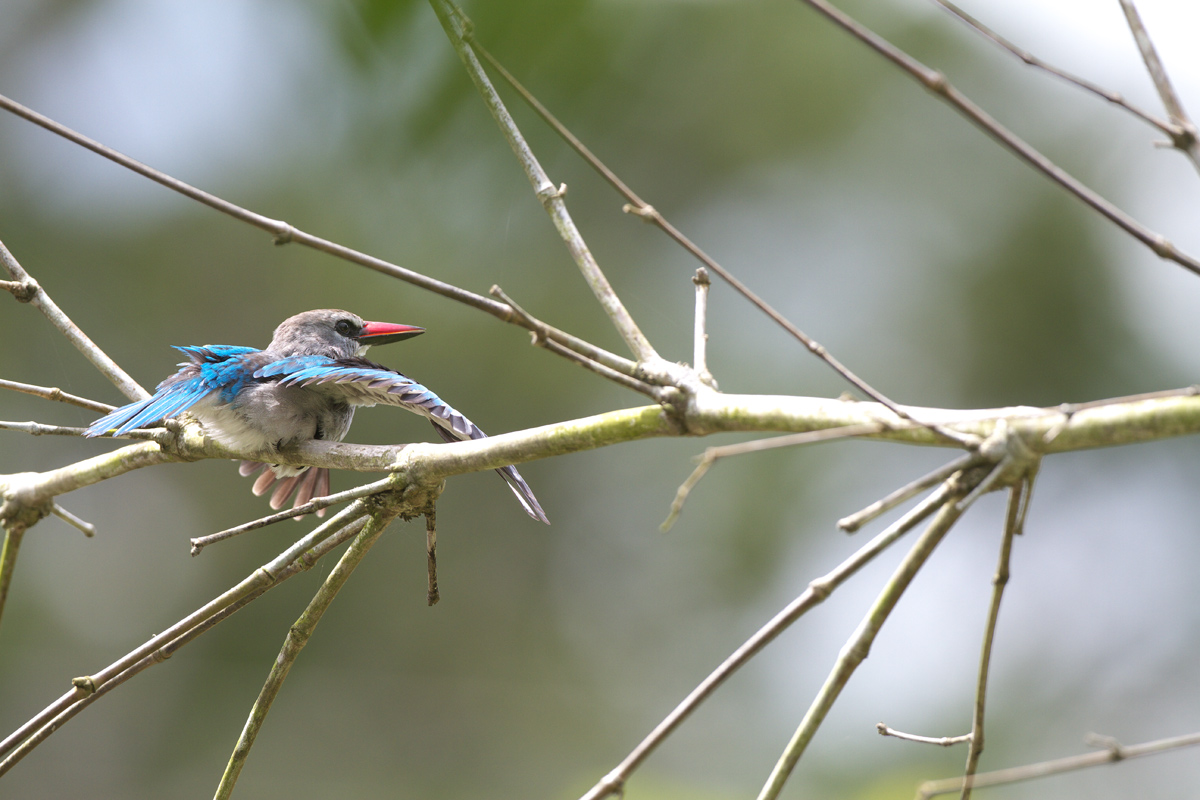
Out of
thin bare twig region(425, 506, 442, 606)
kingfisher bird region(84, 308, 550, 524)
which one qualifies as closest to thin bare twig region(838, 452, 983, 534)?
thin bare twig region(425, 506, 442, 606)

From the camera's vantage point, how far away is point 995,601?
0.87 metres

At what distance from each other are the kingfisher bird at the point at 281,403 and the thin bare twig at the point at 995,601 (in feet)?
2.69

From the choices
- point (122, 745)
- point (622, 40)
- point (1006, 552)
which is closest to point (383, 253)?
point (622, 40)

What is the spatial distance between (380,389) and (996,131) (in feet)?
4.32

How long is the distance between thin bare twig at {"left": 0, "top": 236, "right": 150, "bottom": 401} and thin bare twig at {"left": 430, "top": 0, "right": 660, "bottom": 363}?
36.1 inches

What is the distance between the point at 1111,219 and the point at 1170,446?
491cm

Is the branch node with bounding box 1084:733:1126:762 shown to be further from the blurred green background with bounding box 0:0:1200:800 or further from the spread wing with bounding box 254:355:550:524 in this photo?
the blurred green background with bounding box 0:0:1200:800

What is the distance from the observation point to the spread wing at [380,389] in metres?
1.63

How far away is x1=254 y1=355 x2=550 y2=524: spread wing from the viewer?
1.63 meters

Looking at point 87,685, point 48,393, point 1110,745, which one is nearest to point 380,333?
point 48,393

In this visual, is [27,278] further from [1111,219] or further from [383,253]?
[383,253]

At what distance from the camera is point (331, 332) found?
2.56 meters

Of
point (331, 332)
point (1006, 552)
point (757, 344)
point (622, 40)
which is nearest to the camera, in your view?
point (1006, 552)

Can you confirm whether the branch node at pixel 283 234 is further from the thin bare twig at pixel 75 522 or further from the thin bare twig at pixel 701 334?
the thin bare twig at pixel 75 522
